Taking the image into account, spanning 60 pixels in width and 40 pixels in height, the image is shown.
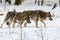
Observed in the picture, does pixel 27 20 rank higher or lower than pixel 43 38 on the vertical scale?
higher

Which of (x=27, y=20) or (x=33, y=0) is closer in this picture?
(x=27, y=20)

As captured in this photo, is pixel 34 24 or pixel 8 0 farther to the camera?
pixel 8 0

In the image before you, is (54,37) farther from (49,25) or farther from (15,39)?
(15,39)

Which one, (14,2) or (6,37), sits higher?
(14,2)

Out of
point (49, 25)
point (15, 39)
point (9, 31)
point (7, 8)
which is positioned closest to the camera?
point (15, 39)

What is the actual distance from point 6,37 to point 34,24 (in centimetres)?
34

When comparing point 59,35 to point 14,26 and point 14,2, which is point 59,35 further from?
point 14,2

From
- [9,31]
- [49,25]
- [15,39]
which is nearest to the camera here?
[15,39]

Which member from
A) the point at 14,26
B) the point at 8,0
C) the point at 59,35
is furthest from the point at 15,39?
the point at 8,0

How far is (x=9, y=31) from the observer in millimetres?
1326

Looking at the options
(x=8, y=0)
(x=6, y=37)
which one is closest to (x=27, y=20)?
(x=6, y=37)

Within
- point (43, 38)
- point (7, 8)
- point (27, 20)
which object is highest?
point (7, 8)

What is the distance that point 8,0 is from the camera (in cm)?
177

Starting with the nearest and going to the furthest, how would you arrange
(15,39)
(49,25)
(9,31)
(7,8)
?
(15,39), (9,31), (49,25), (7,8)
